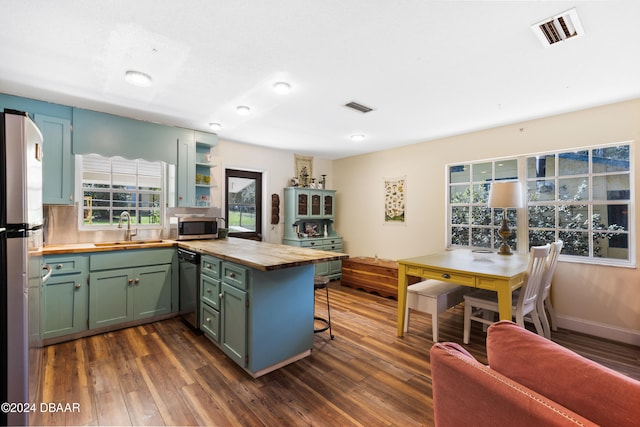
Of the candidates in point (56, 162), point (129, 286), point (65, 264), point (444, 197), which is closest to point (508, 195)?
point (444, 197)

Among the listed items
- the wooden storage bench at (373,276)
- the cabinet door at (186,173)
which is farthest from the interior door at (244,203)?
the wooden storage bench at (373,276)

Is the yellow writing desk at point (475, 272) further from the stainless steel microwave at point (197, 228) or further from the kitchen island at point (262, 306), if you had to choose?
the stainless steel microwave at point (197, 228)

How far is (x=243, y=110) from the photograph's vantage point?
3189mm

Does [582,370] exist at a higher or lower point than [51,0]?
lower

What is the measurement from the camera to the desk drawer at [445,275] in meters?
2.49

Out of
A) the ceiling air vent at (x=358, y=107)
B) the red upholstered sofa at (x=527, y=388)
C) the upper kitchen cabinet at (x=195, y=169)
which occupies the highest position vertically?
the ceiling air vent at (x=358, y=107)

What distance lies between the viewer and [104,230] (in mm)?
3455

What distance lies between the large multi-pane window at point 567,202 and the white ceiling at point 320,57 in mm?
595

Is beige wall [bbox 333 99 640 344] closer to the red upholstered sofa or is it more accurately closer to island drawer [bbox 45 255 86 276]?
the red upholstered sofa

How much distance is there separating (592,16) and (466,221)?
279cm

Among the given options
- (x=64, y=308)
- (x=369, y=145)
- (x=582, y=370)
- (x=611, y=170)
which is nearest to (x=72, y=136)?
(x=64, y=308)

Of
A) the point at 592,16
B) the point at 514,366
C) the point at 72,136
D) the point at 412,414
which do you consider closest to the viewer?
the point at 514,366

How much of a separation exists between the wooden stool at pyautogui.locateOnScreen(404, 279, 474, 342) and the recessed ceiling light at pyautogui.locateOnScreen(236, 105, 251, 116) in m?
2.55

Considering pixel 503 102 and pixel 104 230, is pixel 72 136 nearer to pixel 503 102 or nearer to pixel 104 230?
pixel 104 230
